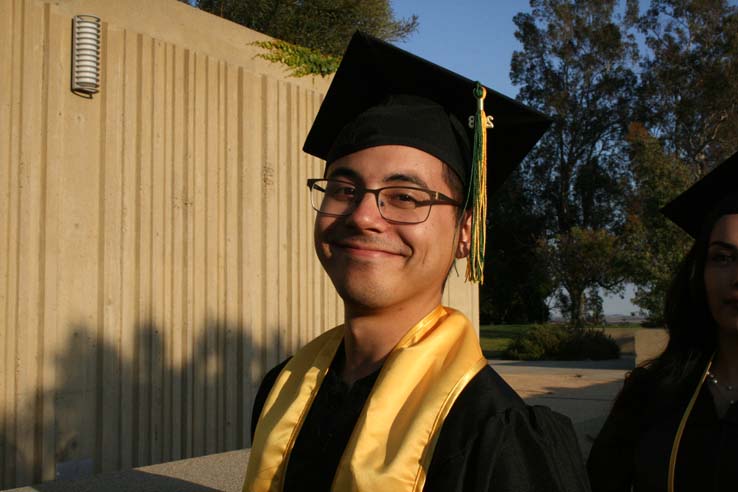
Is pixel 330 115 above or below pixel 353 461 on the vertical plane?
above

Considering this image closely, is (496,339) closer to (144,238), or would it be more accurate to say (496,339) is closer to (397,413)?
(144,238)

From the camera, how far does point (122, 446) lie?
5.39 m

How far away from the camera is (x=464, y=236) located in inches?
77.6

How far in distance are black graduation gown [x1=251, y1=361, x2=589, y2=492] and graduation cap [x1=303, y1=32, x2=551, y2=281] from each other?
44 cm

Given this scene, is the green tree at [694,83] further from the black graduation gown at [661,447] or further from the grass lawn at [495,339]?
the black graduation gown at [661,447]

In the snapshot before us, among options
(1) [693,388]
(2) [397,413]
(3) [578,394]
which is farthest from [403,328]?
(3) [578,394]

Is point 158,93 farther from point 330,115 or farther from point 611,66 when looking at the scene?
point 611,66

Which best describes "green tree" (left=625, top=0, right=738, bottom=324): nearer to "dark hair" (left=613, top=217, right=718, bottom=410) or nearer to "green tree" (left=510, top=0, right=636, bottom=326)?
"green tree" (left=510, top=0, right=636, bottom=326)

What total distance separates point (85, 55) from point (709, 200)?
13.6 feet

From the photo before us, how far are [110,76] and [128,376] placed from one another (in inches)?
84.9

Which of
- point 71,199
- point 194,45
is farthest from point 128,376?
point 194,45

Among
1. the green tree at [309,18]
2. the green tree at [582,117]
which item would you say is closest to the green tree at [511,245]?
the green tree at [582,117]

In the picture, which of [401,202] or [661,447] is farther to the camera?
[661,447]

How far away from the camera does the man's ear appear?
194cm
